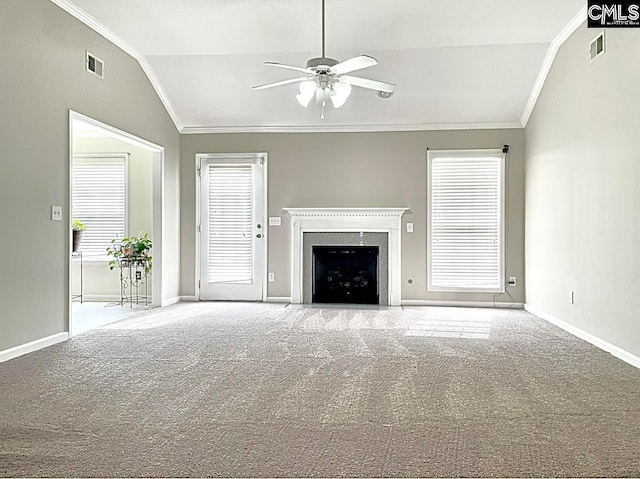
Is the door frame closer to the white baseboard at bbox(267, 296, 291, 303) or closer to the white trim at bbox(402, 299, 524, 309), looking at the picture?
the white baseboard at bbox(267, 296, 291, 303)

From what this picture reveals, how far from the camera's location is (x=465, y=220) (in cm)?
759

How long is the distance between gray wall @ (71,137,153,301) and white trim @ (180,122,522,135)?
0.83 meters

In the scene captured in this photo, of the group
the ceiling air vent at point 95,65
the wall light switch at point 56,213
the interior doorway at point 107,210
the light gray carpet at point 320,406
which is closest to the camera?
the light gray carpet at point 320,406

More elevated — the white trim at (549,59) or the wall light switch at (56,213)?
the white trim at (549,59)

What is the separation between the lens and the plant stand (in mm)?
7699

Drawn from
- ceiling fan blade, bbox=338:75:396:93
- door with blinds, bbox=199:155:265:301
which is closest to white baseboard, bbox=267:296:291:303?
door with blinds, bbox=199:155:265:301

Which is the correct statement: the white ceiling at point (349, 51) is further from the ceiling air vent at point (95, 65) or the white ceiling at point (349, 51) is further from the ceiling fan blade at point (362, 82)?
the ceiling fan blade at point (362, 82)

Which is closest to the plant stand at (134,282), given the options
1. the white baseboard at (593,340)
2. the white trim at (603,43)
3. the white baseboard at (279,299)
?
the white baseboard at (279,299)

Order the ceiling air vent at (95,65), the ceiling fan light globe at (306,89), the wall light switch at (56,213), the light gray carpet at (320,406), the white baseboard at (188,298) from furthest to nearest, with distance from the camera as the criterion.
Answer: the white baseboard at (188,298)
the ceiling air vent at (95,65)
the wall light switch at (56,213)
the ceiling fan light globe at (306,89)
the light gray carpet at (320,406)

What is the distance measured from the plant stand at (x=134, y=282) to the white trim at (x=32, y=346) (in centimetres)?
265

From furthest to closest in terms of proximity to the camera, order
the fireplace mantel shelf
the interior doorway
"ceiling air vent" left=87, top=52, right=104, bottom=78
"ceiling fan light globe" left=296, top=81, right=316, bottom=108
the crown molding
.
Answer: the interior doorway
the fireplace mantel shelf
"ceiling air vent" left=87, top=52, right=104, bottom=78
the crown molding
"ceiling fan light globe" left=296, top=81, right=316, bottom=108

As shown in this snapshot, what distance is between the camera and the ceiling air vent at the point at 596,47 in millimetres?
4738

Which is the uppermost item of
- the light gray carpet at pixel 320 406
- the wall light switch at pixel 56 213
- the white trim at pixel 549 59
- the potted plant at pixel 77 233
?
the white trim at pixel 549 59

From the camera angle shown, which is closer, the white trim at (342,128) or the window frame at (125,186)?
the white trim at (342,128)
